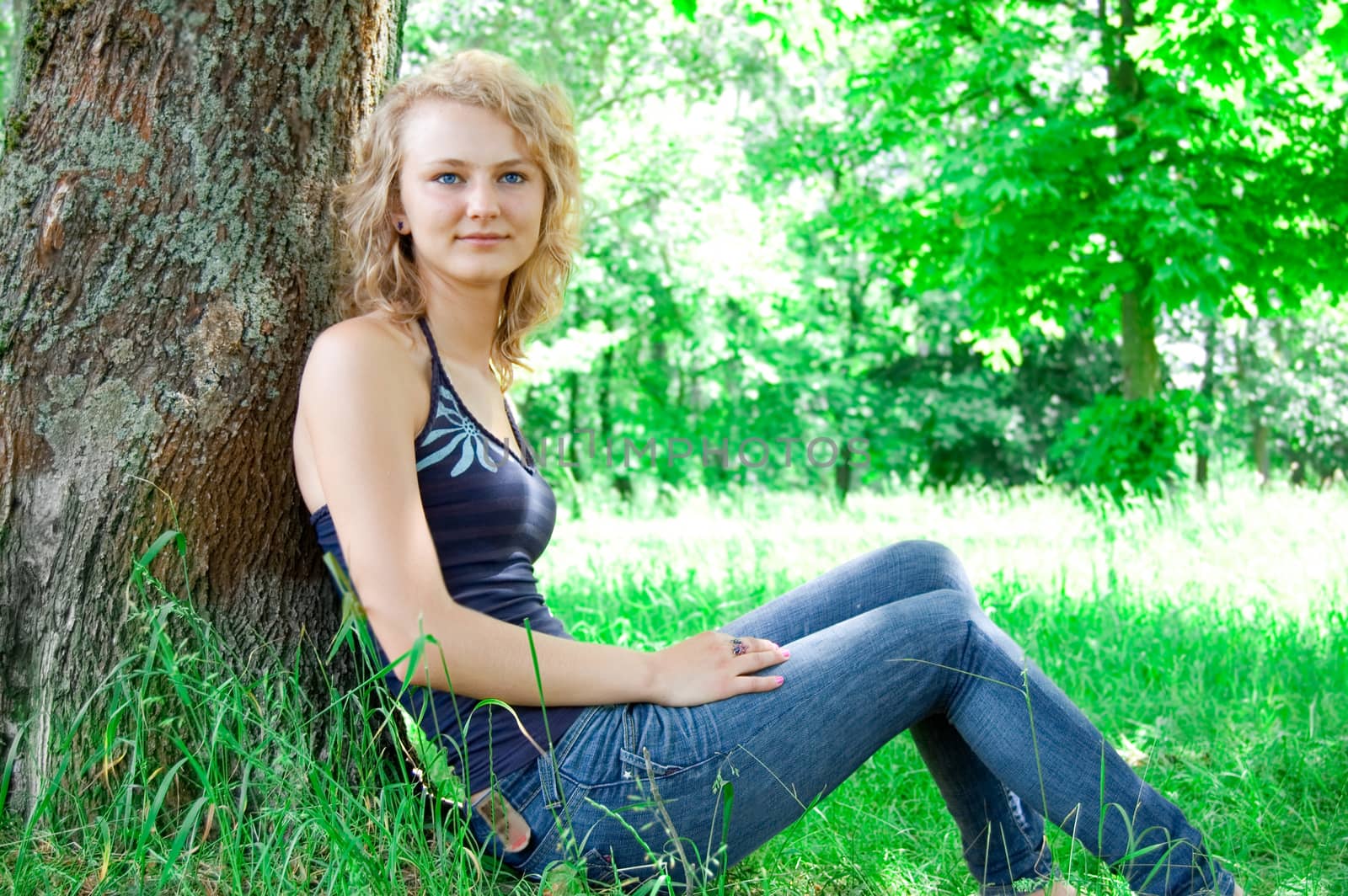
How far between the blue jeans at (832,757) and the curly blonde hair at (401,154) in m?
0.89

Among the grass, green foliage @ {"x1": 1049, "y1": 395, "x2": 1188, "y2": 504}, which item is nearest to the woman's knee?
the grass

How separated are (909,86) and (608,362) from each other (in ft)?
35.1

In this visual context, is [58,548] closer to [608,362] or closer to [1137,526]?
[1137,526]

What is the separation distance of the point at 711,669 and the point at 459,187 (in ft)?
3.34

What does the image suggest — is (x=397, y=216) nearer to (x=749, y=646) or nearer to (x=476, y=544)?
(x=476, y=544)

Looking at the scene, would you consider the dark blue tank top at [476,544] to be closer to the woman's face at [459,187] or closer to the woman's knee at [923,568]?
the woman's face at [459,187]

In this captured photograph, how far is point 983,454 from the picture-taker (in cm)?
2123

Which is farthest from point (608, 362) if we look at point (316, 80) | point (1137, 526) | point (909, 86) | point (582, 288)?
point (316, 80)

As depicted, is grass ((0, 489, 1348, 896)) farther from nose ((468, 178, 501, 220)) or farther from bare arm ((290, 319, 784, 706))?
nose ((468, 178, 501, 220))

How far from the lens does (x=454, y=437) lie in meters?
1.92

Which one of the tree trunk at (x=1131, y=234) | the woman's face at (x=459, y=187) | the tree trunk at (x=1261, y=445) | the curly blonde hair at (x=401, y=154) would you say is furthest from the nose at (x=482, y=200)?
the tree trunk at (x=1261, y=445)

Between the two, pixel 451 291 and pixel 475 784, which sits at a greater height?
pixel 451 291

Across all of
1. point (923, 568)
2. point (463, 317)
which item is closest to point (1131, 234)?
point (923, 568)

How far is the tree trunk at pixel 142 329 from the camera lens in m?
1.97
